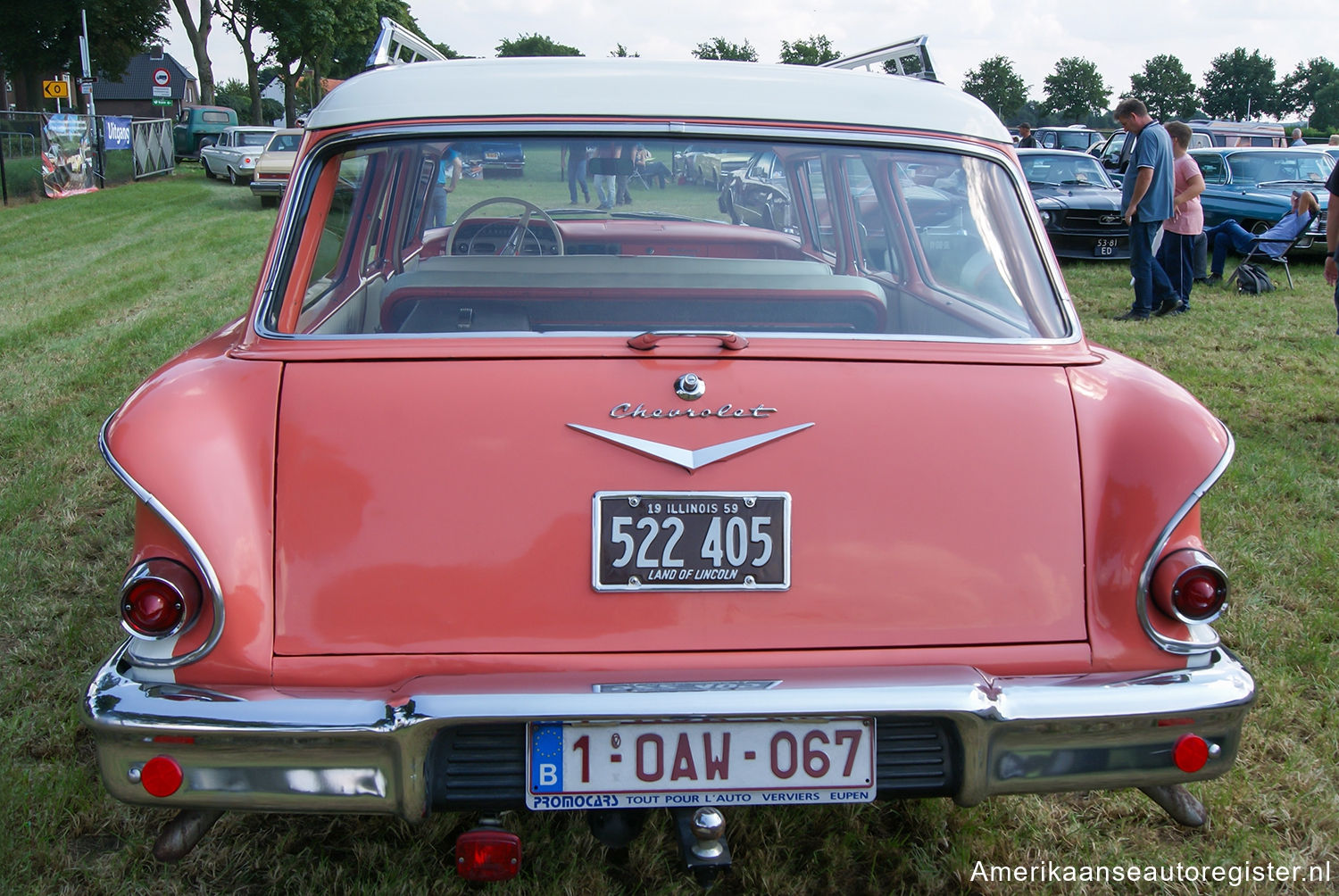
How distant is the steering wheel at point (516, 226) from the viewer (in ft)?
11.2

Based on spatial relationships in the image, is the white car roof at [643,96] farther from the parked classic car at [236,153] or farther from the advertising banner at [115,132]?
the parked classic car at [236,153]

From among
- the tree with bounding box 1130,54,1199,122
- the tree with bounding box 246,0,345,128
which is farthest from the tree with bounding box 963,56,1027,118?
the tree with bounding box 246,0,345,128

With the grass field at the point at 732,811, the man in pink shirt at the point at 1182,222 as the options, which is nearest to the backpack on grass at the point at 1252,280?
the man in pink shirt at the point at 1182,222

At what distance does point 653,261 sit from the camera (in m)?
2.65

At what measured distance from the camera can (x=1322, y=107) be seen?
8144 cm

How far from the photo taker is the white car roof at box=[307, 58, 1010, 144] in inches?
94.1

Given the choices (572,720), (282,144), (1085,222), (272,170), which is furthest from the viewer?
(282,144)

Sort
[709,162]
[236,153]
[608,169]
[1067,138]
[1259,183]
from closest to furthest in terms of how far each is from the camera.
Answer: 1. [608,169]
2. [709,162]
3. [1259,183]
4. [1067,138]
5. [236,153]

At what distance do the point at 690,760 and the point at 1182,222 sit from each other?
9166mm

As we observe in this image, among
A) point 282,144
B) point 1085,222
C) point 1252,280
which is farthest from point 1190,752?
point 282,144

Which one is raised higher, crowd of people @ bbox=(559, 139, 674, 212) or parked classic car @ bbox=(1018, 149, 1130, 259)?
crowd of people @ bbox=(559, 139, 674, 212)

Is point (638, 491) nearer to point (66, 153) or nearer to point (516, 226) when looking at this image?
point (516, 226)

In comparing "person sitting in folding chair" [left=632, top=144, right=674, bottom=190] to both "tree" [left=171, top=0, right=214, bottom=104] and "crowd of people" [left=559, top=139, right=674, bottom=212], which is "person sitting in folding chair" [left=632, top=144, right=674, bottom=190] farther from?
"tree" [left=171, top=0, right=214, bottom=104]

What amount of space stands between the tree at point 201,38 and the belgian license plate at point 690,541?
42447 millimetres
